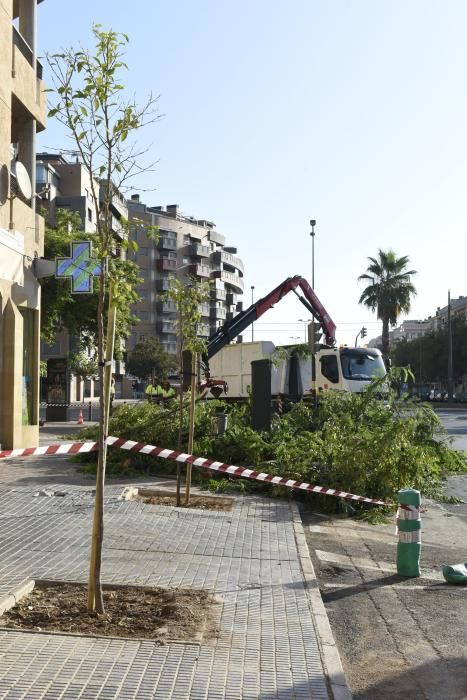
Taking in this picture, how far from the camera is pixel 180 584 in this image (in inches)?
261

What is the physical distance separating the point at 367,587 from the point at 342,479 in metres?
4.75

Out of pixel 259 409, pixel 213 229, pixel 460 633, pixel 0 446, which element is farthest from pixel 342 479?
pixel 213 229

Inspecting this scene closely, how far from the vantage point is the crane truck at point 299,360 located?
2811 centimetres

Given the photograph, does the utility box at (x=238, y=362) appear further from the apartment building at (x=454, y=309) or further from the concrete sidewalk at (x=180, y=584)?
the apartment building at (x=454, y=309)

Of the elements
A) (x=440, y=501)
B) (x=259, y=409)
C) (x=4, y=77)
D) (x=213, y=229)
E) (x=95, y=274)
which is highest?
(x=213, y=229)

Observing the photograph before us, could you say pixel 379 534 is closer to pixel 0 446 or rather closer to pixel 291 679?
pixel 291 679

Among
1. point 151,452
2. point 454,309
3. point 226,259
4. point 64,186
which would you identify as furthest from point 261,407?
point 454,309

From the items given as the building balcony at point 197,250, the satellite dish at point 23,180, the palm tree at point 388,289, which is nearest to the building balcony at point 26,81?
the satellite dish at point 23,180

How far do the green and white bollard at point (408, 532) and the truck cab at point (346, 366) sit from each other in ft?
66.1

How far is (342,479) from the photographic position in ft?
39.4

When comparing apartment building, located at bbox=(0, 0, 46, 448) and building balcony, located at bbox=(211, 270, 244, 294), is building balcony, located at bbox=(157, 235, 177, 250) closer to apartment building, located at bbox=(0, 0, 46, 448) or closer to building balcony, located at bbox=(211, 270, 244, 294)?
building balcony, located at bbox=(211, 270, 244, 294)

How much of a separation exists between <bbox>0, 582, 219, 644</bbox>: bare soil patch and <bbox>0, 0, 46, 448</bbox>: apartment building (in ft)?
32.8

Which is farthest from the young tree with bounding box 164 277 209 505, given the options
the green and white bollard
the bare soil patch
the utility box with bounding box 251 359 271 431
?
the bare soil patch

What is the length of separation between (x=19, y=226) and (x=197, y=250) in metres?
97.0
